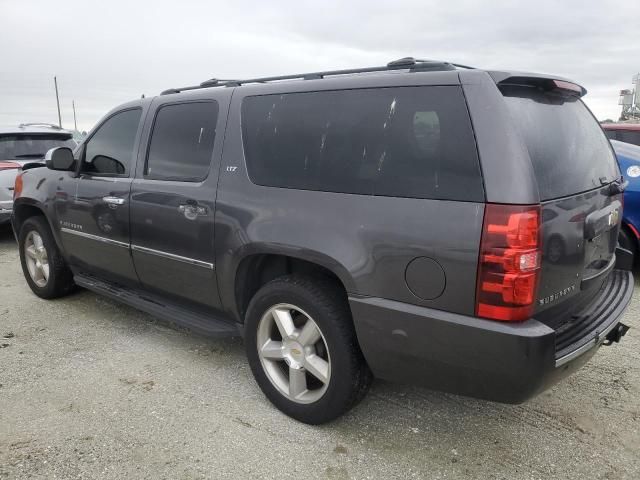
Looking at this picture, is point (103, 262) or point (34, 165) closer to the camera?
point (103, 262)

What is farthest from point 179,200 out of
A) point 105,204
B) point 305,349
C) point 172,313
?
point 305,349

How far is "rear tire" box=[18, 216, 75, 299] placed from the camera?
180 inches

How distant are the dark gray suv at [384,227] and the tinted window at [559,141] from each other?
0.01 meters

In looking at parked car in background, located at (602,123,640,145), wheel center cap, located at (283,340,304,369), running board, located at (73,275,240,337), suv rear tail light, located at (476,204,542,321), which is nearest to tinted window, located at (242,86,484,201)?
suv rear tail light, located at (476,204,542,321)

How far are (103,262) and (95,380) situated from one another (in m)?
1.05

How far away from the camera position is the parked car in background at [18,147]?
23.2 ft

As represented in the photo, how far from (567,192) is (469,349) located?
84cm

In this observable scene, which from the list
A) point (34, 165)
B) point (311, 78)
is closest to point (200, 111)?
point (311, 78)

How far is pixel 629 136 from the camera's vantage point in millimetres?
6605

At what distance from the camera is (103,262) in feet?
13.0

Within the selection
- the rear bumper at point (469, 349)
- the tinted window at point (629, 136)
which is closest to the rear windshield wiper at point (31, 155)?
the rear bumper at point (469, 349)

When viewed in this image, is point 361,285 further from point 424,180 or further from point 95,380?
point 95,380

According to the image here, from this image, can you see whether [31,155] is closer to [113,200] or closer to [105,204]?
[105,204]

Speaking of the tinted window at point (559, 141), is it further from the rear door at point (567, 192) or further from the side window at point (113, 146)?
the side window at point (113, 146)
